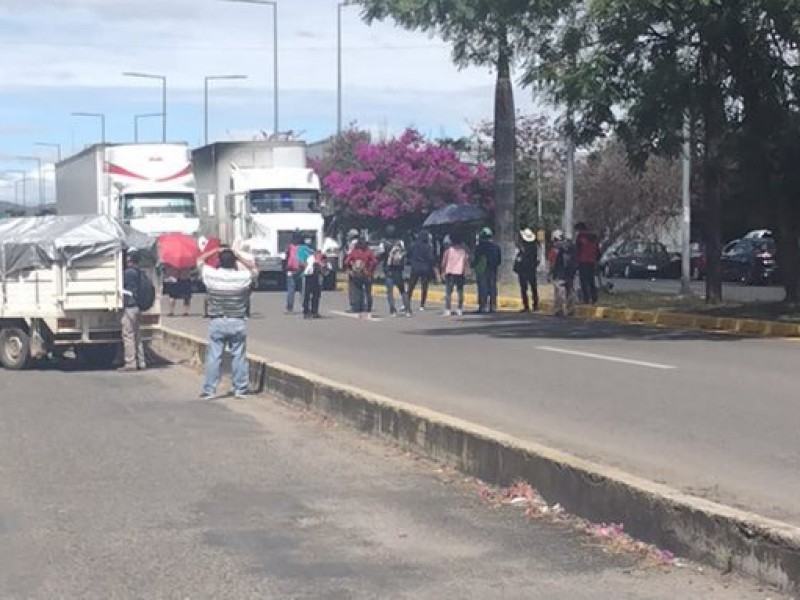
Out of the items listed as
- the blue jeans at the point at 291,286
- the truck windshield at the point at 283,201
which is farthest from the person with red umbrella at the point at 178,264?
the truck windshield at the point at 283,201

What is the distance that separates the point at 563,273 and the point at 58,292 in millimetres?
11505

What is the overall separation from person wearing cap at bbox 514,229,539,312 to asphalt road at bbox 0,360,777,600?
14727 millimetres

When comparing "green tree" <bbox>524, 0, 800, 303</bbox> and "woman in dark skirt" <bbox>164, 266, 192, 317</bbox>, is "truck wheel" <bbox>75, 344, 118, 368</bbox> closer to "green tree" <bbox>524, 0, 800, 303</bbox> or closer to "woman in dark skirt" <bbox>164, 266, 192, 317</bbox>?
"woman in dark skirt" <bbox>164, 266, 192, 317</bbox>

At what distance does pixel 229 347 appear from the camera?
14.8m

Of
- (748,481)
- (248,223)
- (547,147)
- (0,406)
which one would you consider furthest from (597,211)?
(748,481)

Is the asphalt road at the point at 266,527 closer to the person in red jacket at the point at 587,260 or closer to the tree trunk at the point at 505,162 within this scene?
the person in red jacket at the point at 587,260

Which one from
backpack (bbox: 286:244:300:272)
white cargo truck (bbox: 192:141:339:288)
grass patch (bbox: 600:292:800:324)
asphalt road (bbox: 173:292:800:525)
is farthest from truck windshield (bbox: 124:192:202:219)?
grass patch (bbox: 600:292:800:324)

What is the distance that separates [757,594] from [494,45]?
27.8 metres

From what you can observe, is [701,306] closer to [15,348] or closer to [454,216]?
[15,348]

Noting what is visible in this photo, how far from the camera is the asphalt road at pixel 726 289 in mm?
32497

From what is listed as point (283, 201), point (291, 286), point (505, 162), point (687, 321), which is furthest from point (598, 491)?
point (283, 201)

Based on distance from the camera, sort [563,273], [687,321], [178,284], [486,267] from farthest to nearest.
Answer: [178,284], [486,267], [563,273], [687,321]

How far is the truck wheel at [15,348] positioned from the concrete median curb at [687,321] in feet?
37.6

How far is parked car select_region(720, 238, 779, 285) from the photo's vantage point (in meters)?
41.2
